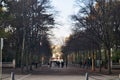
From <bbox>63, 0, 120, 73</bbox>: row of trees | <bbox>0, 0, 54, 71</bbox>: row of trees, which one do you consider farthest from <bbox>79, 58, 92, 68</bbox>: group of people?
<bbox>63, 0, 120, 73</bbox>: row of trees

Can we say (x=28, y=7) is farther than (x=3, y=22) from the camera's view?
Yes

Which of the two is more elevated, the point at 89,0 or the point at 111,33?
the point at 89,0

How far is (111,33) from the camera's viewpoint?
6028cm

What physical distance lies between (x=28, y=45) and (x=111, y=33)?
15.2 m

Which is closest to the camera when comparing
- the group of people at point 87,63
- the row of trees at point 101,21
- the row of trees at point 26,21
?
the row of trees at point 26,21

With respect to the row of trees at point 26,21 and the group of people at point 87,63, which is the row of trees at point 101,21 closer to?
the row of trees at point 26,21

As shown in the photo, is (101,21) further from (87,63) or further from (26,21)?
(87,63)

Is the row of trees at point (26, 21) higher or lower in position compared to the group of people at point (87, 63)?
higher

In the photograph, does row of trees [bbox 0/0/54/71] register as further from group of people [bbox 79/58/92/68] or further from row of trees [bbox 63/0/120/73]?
group of people [bbox 79/58/92/68]

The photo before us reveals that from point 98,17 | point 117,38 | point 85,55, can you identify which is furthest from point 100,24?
point 85,55

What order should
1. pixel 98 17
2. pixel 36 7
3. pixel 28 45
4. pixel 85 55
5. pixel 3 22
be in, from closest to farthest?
pixel 3 22
pixel 98 17
pixel 36 7
pixel 28 45
pixel 85 55

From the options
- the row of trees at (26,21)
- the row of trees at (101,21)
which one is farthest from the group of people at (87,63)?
the row of trees at (101,21)

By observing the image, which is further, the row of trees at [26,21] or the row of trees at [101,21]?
the row of trees at [101,21]

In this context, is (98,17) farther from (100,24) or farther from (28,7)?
(28,7)
